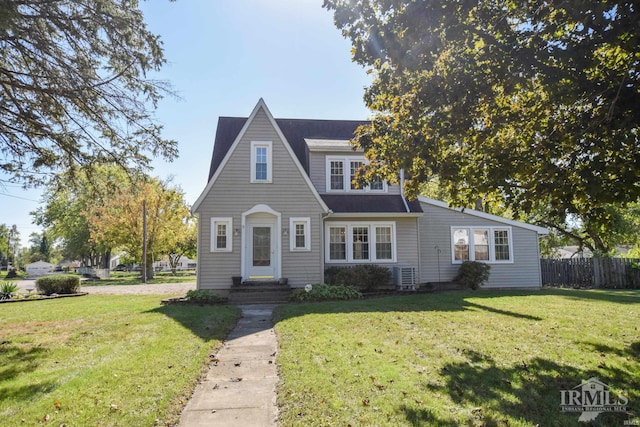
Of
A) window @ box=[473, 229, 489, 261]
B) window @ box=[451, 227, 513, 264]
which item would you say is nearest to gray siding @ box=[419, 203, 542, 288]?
window @ box=[451, 227, 513, 264]

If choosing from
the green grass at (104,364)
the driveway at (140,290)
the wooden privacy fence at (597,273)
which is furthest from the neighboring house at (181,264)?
the wooden privacy fence at (597,273)

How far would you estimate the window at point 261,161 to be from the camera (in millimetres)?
14430

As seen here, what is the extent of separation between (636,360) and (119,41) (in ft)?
36.4

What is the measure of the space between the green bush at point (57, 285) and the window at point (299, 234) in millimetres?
10505

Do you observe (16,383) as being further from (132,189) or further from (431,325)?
(431,325)

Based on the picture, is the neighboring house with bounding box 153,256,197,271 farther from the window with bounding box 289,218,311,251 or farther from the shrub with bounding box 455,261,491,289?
the shrub with bounding box 455,261,491,289

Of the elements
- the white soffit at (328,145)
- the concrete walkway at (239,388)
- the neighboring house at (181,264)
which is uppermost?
the white soffit at (328,145)

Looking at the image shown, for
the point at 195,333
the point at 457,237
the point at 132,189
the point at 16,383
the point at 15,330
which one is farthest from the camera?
the point at 457,237

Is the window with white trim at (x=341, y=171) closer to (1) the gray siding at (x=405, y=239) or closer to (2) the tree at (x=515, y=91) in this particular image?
(1) the gray siding at (x=405, y=239)

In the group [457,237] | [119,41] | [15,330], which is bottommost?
[15,330]

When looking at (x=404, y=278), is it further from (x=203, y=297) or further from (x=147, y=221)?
(x=147, y=221)

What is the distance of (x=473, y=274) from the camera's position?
1584 cm

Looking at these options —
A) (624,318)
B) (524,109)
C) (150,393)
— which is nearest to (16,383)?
(150,393)

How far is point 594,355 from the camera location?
5.78 metres
